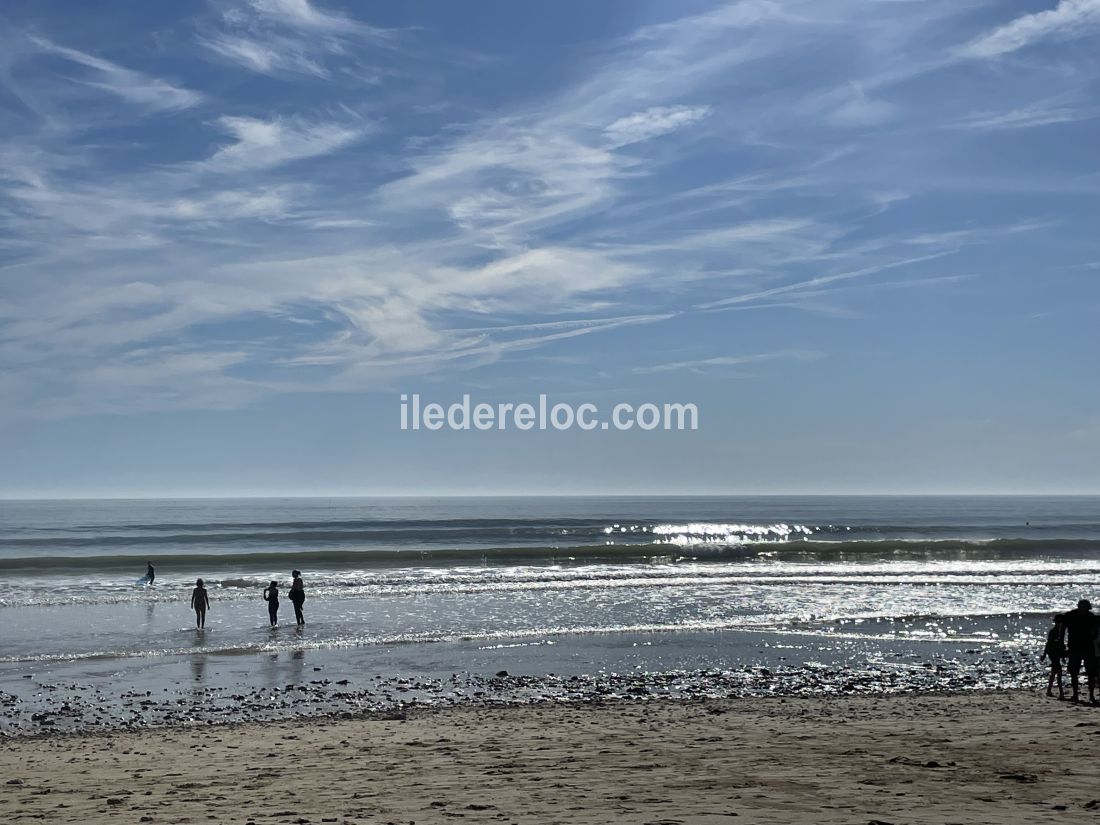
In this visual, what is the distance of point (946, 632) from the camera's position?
23000mm

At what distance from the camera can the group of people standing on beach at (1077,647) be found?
14328 millimetres

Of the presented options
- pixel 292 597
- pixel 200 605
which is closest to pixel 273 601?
pixel 292 597

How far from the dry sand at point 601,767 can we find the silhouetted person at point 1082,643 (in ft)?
2.44

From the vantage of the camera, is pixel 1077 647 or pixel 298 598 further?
pixel 298 598

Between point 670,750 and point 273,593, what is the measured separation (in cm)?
1614

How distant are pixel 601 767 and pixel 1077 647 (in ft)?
28.7

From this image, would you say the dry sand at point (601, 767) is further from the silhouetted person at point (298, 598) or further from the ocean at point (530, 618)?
the silhouetted person at point (298, 598)

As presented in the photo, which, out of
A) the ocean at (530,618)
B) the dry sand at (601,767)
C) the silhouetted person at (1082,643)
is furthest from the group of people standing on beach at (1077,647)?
the ocean at (530,618)

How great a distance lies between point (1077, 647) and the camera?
570 inches

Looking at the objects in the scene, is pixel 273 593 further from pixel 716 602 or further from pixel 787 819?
pixel 787 819

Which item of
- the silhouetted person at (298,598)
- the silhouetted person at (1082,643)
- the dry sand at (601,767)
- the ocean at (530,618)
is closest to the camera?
the dry sand at (601,767)

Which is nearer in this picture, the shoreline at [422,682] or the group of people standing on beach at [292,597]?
the shoreline at [422,682]

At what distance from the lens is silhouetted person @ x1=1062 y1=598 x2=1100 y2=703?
14.3 m

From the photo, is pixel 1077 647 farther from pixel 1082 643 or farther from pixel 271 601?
pixel 271 601
